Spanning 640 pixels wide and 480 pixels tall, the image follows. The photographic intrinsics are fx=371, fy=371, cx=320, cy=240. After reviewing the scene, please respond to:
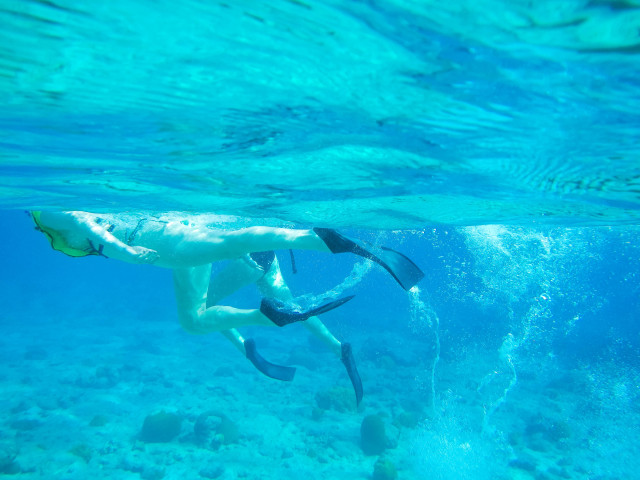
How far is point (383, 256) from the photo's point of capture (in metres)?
6.05

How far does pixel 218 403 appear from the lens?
14.0 meters

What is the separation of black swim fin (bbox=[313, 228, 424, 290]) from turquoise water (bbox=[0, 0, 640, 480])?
1417 millimetres

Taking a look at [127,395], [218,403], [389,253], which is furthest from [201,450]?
[389,253]

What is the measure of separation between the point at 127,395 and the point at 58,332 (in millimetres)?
16079

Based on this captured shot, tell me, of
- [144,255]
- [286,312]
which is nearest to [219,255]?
[144,255]

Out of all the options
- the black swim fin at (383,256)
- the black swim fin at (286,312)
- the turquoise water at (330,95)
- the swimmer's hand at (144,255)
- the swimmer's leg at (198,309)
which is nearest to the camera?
the turquoise water at (330,95)

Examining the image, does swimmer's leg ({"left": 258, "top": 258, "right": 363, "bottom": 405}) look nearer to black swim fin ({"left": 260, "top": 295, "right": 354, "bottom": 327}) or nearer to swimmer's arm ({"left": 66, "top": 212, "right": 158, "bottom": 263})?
black swim fin ({"left": 260, "top": 295, "right": 354, "bottom": 327})

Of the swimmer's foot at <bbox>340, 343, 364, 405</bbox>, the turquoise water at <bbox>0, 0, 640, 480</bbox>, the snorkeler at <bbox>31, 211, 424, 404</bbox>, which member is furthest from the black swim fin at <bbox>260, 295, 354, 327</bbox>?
the swimmer's foot at <bbox>340, 343, 364, 405</bbox>

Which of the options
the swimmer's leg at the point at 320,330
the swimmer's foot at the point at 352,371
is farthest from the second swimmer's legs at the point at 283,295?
the swimmer's foot at the point at 352,371

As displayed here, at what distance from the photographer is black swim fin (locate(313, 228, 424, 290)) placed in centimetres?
558

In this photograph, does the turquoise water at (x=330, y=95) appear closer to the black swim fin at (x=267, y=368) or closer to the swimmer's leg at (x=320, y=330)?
the swimmer's leg at (x=320, y=330)

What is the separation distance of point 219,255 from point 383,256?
2.76 meters

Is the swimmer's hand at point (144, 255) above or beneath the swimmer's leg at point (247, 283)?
above

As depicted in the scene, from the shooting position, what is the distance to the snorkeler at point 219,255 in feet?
19.1
